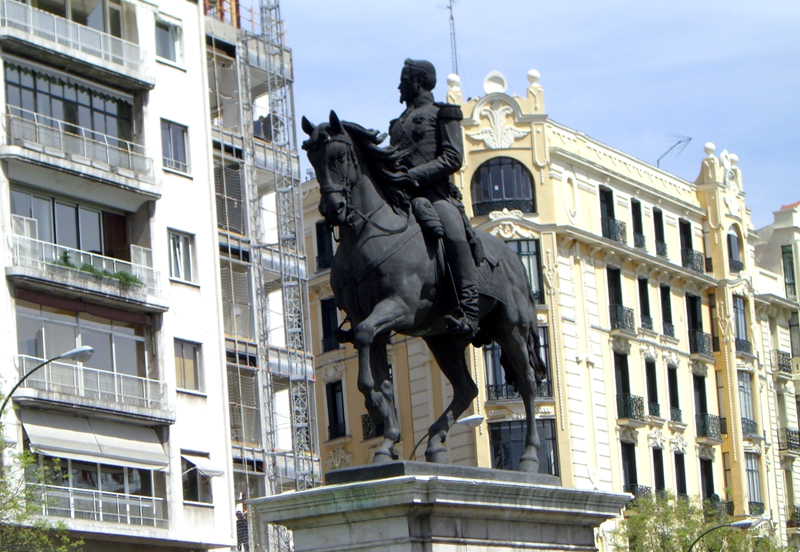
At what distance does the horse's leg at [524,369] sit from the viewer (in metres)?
17.8

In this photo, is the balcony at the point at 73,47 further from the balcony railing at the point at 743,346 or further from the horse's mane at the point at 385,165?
the balcony railing at the point at 743,346

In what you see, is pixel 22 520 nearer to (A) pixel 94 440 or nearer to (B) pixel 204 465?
(A) pixel 94 440

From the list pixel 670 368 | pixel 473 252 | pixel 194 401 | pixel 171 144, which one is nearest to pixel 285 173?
pixel 171 144

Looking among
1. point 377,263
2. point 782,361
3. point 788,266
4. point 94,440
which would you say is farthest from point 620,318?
point 377,263

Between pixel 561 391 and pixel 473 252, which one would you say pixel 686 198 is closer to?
pixel 561 391

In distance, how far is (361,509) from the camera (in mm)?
15023

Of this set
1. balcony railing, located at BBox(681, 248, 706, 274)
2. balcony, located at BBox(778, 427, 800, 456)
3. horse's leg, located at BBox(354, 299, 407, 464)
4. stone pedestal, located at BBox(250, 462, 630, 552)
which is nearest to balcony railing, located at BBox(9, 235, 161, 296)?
Result: balcony railing, located at BBox(681, 248, 706, 274)

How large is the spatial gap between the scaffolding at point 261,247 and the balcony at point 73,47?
680 cm

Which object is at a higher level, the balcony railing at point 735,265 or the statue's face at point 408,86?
the balcony railing at point 735,265

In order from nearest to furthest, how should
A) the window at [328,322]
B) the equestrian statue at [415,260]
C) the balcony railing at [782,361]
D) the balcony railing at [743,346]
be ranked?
1. the equestrian statue at [415,260]
2. the window at [328,322]
3. the balcony railing at [743,346]
4. the balcony railing at [782,361]

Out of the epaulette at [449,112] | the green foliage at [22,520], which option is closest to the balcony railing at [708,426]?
the green foliage at [22,520]

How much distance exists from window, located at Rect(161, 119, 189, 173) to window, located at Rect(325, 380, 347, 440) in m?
18.4

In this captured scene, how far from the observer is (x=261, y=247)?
56.2 meters

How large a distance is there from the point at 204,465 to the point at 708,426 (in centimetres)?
2662
